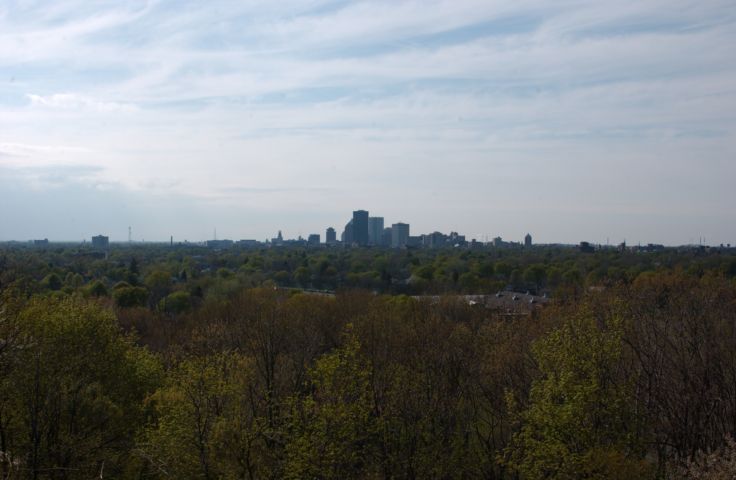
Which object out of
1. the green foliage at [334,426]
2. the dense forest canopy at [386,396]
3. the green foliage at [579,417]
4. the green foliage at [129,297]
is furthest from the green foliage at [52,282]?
the green foliage at [579,417]

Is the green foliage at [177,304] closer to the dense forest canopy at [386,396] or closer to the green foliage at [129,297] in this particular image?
the green foliage at [129,297]

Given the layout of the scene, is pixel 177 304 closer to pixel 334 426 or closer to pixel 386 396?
pixel 386 396

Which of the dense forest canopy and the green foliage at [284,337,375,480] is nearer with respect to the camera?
the dense forest canopy

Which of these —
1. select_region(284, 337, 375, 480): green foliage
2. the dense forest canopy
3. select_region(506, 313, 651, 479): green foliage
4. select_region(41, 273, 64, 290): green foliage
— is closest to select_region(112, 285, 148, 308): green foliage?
select_region(41, 273, 64, 290): green foliage

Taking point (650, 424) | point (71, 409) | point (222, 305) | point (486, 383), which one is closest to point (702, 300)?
point (650, 424)

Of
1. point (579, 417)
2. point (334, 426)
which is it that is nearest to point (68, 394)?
point (334, 426)

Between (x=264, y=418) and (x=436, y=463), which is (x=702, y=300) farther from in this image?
(x=264, y=418)

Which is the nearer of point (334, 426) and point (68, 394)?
point (68, 394)

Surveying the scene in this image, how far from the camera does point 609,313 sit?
32.2 meters

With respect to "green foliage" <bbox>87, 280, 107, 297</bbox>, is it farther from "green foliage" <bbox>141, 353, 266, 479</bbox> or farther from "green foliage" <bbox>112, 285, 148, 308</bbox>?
"green foliage" <bbox>141, 353, 266, 479</bbox>

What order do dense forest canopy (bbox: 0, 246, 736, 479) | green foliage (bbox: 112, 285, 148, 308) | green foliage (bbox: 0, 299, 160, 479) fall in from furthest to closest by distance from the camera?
green foliage (bbox: 112, 285, 148, 308), dense forest canopy (bbox: 0, 246, 736, 479), green foliage (bbox: 0, 299, 160, 479)

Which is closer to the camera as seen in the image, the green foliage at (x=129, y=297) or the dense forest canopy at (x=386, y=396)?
the dense forest canopy at (x=386, y=396)

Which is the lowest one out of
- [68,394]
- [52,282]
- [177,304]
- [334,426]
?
[334,426]

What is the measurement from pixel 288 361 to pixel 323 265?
278ft
